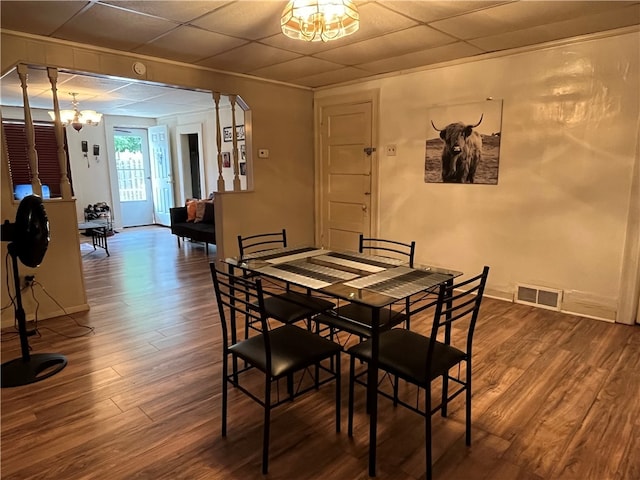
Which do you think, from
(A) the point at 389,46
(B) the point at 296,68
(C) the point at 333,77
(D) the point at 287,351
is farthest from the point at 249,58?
(D) the point at 287,351

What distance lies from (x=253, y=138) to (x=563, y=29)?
10.8ft

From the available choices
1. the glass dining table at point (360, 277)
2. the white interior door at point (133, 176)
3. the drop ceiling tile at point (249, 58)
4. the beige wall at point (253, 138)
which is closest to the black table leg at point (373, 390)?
the glass dining table at point (360, 277)

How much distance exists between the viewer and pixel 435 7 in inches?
110

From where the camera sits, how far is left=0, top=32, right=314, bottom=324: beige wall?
3.41 metres

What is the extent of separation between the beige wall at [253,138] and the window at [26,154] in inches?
162

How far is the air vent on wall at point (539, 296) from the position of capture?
3.79 meters

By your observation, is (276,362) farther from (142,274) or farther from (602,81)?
(142,274)

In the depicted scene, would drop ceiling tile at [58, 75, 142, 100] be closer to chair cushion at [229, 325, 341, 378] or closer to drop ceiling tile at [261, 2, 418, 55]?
drop ceiling tile at [261, 2, 418, 55]

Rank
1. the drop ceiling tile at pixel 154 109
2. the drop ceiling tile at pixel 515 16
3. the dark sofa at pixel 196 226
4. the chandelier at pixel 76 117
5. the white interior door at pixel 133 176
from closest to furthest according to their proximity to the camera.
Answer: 1. the drop ceiling tile at pixel 515 16
2. the chandelier at pixel 76 117
3. the dark sofa at pixel 196 226
4. the drop ceiling tile at pixel 154 109
5. the white interior door at pixel 133 176

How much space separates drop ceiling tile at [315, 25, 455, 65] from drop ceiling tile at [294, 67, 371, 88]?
40cm

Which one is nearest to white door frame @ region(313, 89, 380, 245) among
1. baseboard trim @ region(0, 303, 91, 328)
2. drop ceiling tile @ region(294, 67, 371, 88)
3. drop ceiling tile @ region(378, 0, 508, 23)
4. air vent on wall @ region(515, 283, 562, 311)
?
drop ceiling tile @ region(294, 67, 371, 88)

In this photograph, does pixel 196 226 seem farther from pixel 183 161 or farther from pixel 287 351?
pixel 287 351

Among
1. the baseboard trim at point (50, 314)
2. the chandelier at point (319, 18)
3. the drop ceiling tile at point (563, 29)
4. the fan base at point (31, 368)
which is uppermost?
the drop ceiling tile at point (563, 29)

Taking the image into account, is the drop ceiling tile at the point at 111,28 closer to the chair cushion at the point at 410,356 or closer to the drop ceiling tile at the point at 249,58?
the drop ceiling tile at the point at 249,58
